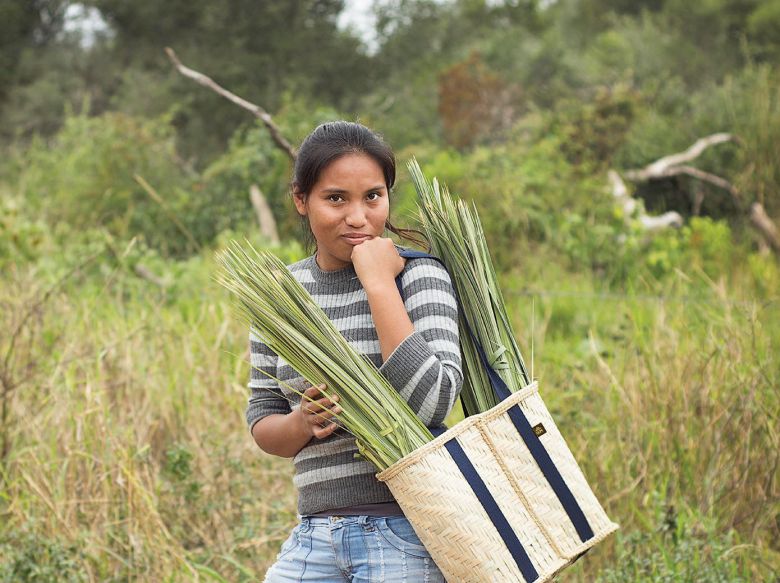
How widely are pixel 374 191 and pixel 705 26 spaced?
23.0m

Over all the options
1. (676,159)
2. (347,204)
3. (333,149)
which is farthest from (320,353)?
(676,159)

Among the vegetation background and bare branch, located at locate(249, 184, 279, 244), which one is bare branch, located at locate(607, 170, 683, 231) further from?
bare branch, located at locate(249, 184, 279, 244)

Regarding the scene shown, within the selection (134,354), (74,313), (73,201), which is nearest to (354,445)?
(134,354)

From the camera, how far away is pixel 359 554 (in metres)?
1.83

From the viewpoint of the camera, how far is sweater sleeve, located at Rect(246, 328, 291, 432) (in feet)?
6.75

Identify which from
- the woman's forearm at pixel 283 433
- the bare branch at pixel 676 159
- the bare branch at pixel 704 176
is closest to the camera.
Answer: the woman's forearm at pixel 283 433

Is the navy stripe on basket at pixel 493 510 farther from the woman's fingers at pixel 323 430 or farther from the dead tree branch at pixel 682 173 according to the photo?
the dead tree branch at pixel 682 173

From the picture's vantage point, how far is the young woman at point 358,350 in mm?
1771

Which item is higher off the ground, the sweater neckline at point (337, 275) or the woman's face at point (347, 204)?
the woman's face at point (347, 204)

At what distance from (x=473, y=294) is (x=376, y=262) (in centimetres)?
24

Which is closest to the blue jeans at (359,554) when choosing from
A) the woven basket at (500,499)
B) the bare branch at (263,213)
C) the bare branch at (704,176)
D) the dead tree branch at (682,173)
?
the woven basket at (500,499)

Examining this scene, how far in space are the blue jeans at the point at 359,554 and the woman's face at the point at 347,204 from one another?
0.51 m

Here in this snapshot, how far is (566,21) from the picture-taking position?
29297mm

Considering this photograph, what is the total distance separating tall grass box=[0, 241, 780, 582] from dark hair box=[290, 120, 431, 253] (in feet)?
5.09
